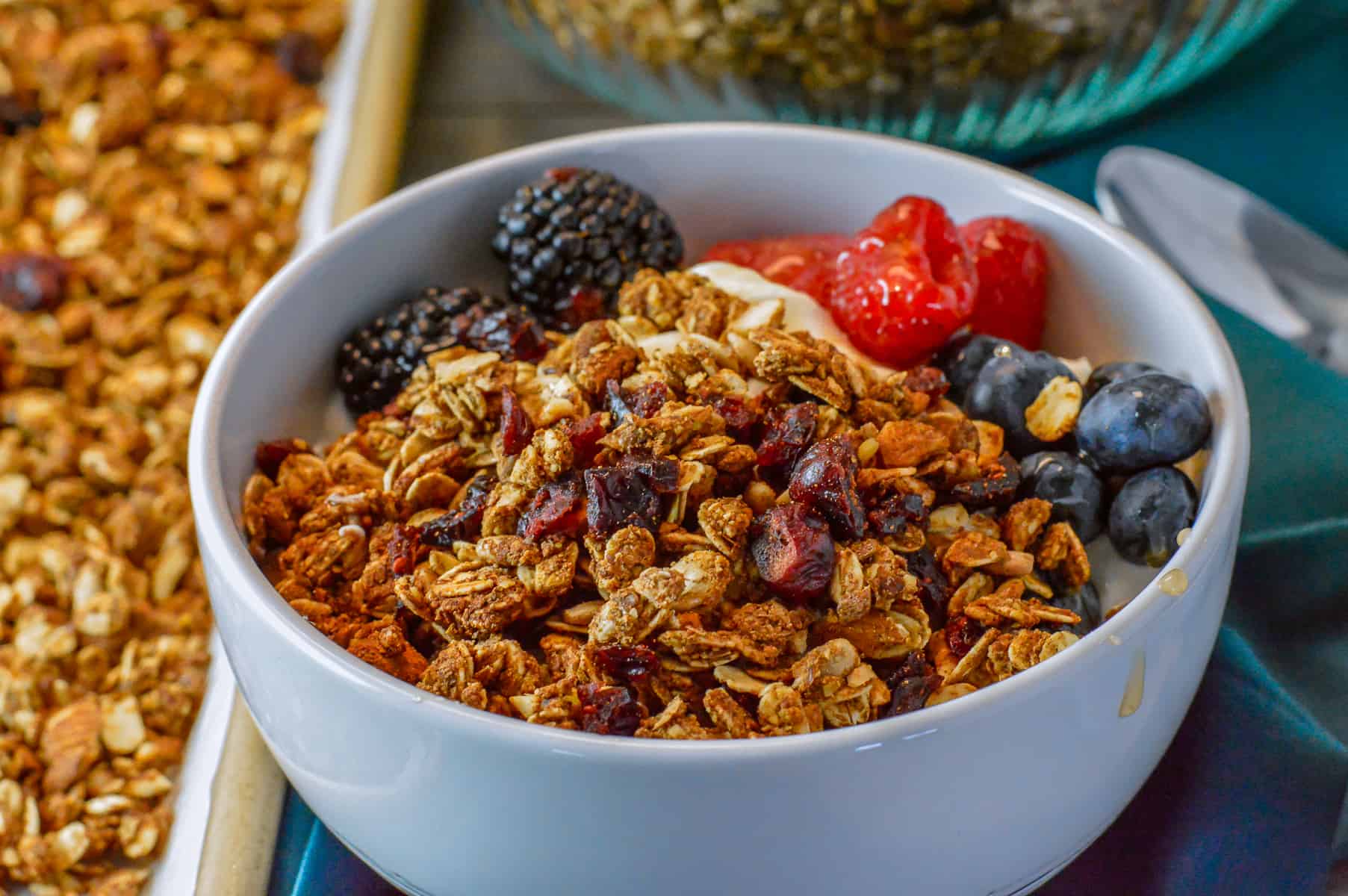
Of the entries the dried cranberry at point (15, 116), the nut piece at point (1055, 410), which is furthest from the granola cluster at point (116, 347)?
the nut piece at point (1055, 410)

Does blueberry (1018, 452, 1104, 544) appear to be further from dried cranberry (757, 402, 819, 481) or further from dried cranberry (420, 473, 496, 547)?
dried cranberry (420, 473, 496, 547)

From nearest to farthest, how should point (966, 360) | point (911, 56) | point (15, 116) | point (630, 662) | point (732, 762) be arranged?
point (732, 762)
point (630, 662)
point (966, 360)
point (911, 56)
point (15, 116)

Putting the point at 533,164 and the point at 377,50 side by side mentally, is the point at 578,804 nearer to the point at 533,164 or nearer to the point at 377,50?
the point at 533,164

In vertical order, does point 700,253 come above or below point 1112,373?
below

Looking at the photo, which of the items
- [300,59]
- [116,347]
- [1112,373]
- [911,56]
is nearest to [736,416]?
[1112,373]

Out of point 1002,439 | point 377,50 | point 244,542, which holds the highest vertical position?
Answer: point 1002,439

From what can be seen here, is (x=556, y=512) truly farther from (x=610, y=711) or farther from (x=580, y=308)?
(x=580, y=308)

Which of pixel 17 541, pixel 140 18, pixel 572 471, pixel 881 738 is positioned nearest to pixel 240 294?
pixel 17 541
